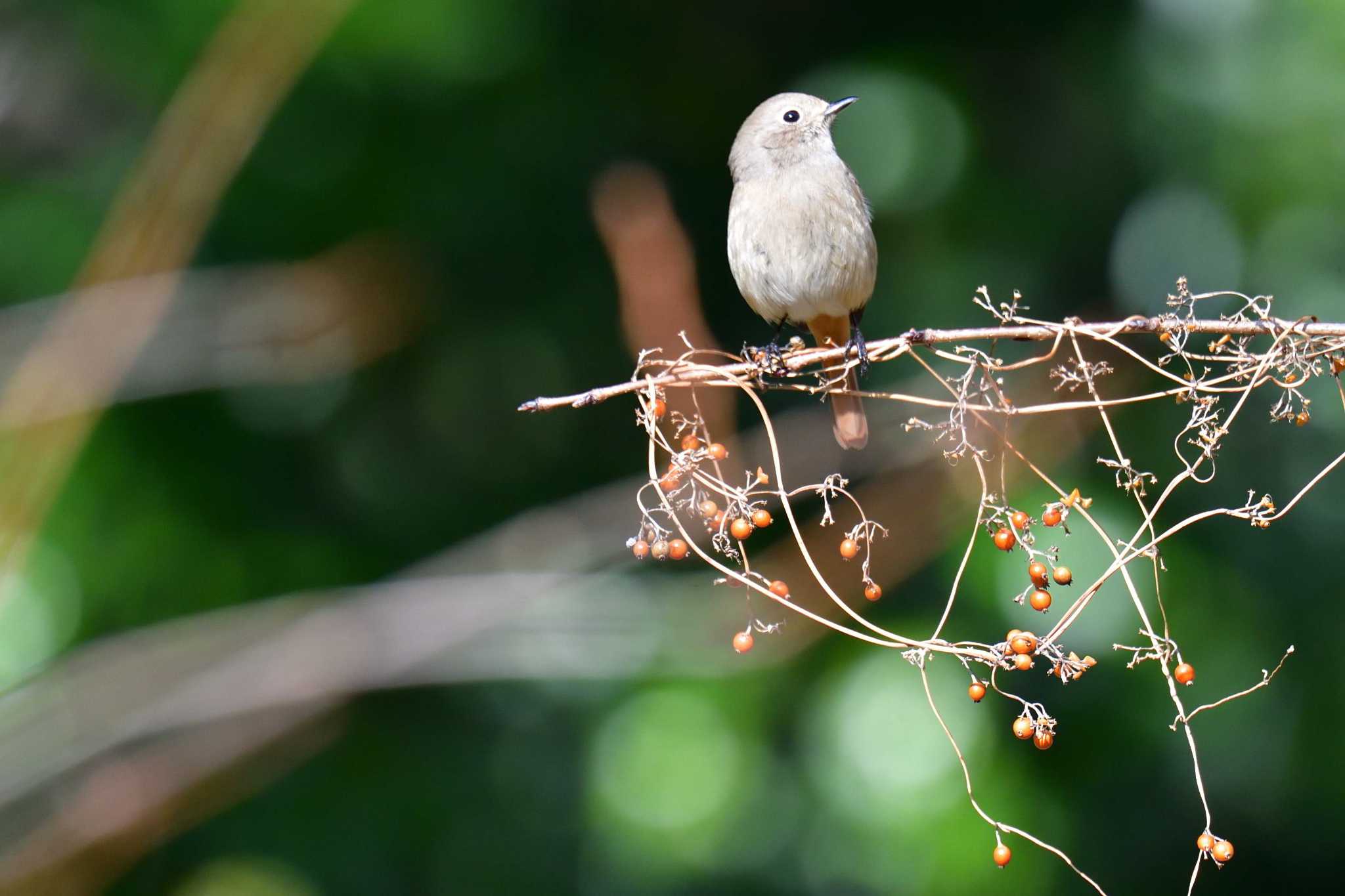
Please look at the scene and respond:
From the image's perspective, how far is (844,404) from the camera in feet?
15.4

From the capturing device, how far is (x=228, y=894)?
6.52 metres

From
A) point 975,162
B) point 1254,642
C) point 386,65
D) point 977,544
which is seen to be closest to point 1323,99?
point 975,162

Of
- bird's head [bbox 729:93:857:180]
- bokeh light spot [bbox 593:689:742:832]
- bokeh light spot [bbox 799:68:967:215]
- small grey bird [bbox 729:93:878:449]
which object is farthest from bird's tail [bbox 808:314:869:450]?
bokeh light spot [bbox 799:68:967:215]

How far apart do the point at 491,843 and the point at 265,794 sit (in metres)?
1.27

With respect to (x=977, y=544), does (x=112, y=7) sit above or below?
above

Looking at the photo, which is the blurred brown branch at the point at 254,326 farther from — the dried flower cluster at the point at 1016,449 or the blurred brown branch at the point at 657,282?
the dried flower cluster at the point at 1016,449

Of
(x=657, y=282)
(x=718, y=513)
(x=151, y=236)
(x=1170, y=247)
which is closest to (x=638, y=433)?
(x=657, y=282)

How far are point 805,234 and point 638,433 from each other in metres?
3.73

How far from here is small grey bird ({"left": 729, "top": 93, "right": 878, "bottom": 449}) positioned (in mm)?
4422

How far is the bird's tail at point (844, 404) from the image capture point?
4422 mm

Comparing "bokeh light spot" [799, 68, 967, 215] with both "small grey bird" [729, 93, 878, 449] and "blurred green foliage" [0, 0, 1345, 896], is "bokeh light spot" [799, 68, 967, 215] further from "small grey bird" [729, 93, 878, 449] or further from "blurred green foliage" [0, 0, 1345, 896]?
"small grey bird" [729, 93, 878, 449]

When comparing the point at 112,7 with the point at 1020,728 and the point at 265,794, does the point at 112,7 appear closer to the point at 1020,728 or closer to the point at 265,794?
the point at 265,794

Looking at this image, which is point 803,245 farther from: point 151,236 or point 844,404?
point 151,236

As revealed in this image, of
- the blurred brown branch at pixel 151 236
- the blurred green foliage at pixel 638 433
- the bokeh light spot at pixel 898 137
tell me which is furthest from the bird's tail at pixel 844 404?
the bokeh light spot at pixel 898 137
